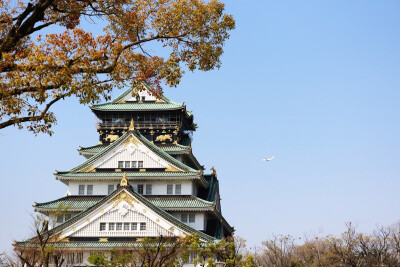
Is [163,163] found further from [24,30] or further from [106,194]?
[24,30]

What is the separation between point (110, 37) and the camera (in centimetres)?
1653

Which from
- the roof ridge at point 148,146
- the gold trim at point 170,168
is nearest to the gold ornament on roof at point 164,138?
the roof ridge at point 148,146

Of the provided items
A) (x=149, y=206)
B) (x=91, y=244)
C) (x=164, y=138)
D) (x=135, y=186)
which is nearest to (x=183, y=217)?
(x=149, y=206)

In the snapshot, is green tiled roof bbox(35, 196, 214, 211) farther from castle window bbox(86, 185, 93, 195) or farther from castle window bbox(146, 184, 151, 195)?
castle window bbox(146, 184, 151, 195)

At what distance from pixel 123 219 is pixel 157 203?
12.0 ft

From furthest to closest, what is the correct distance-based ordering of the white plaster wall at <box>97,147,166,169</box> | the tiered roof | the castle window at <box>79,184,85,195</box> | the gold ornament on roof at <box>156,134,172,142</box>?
1. the tiered roof
2. the gold ornament on roof at <box>156,134,172,142</box>
3. the castle window at <box>79,184,85,195</box>
4. the white plaster wall at <box>97,147,166,169</box>

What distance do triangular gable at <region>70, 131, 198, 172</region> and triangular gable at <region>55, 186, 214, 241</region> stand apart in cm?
507

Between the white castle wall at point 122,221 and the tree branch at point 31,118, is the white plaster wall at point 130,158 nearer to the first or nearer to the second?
the white castle wall at point 122,221

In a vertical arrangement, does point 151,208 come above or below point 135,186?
below

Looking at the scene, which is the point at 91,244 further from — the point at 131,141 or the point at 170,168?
the point at 131,141

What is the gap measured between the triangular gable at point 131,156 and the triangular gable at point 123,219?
5.07 m

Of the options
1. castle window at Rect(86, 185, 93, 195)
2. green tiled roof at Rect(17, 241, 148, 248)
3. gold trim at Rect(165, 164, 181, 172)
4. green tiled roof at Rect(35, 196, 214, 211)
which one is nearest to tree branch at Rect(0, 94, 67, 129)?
green tiled roof at Rect(17, 241, 148, 248)

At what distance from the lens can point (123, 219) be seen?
141 feet

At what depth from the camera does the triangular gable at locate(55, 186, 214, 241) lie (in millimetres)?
42250
